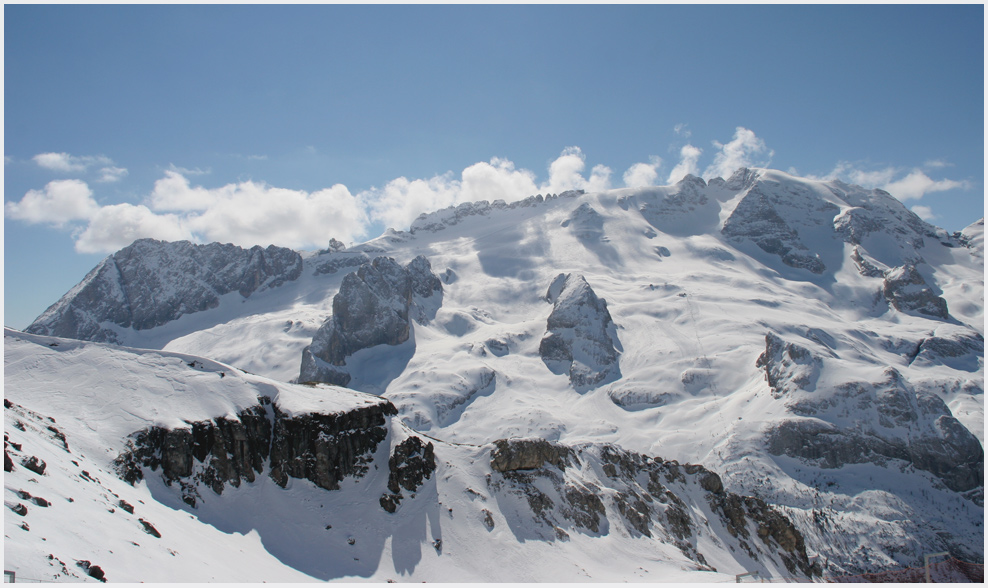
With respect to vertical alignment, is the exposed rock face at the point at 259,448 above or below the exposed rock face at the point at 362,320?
below

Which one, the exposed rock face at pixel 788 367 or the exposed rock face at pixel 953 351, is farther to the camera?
the exposed rock face at pixel 953 351

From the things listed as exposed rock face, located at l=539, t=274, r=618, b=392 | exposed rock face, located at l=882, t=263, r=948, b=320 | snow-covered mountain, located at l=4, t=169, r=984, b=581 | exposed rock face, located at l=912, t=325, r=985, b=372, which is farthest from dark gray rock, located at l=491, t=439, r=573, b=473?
exposed rock face, located at l=882, t=263, r=948, b=320

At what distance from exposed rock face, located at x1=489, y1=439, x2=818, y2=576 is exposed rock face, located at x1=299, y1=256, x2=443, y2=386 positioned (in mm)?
104371

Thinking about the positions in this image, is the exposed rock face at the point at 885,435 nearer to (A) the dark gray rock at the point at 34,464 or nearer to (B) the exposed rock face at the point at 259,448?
(B) the exposed rock face at the point at 259,448

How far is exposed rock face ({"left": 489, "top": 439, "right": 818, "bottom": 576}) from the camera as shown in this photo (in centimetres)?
4934

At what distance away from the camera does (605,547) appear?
4588cm

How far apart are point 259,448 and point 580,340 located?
119114mm

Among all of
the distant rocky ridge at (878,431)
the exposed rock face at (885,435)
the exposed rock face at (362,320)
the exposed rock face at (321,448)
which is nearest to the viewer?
the exposed rock face at (321,448)

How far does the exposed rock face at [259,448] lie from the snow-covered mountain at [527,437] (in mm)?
168

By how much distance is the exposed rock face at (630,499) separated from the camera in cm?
4934

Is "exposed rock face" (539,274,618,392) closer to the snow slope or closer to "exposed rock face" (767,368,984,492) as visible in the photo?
"exposed rock face" (767,368,984,492)

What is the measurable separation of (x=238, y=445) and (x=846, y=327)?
174539 mm

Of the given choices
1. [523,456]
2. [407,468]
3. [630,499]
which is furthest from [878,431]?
[407,468]

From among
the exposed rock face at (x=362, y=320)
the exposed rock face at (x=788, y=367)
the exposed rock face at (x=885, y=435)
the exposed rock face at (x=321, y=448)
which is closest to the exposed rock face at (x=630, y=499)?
the exposed rock face at (x=321, y=448)
